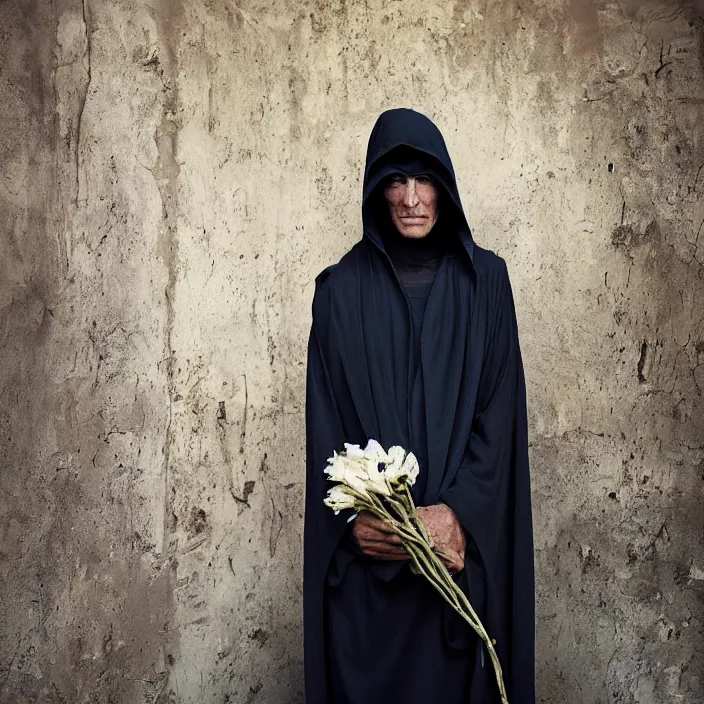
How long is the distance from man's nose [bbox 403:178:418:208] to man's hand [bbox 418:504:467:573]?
92 cm

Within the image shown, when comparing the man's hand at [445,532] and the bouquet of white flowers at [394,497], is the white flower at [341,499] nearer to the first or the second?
the bouquet of white flowers at [394,497]

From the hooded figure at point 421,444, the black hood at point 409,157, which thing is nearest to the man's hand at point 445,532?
the hooded figure at point 421,444

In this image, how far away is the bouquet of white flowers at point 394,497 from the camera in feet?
9.46

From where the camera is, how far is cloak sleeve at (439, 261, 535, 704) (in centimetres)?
321

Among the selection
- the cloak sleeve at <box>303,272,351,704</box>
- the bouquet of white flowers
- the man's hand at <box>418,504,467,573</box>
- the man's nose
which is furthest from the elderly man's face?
the man's hand at <box>418,504,467,573</box>

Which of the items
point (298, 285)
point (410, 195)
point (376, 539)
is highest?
point (410, 195)

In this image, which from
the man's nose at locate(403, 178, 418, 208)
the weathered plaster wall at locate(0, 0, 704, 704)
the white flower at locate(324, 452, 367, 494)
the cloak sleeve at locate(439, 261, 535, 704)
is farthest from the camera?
the weathered plaster wall at locate(0, 0, 704, 704)

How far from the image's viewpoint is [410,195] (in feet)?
10.9

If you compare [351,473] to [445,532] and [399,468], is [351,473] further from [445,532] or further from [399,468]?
[445,532]

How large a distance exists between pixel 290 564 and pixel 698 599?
167 centimetres

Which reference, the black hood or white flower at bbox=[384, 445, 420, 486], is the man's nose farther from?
white flower at bbox=[384, 445, 420, 486]

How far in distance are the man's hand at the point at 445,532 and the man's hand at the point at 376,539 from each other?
10 centimetres

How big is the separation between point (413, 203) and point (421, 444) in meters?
0.74

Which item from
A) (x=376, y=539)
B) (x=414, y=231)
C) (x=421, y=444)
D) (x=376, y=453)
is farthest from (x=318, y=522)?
(x=414, y=231)
